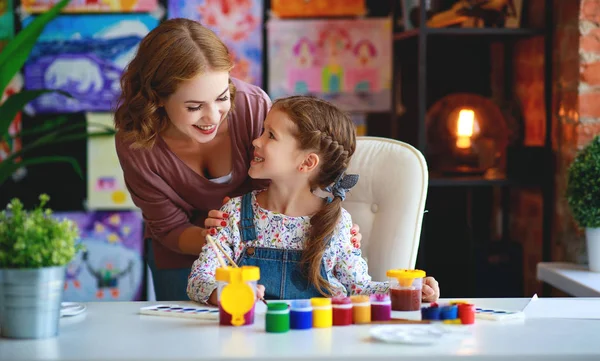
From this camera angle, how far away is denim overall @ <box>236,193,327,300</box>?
5.49ft

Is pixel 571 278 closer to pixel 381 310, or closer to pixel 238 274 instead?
pixel 381 310

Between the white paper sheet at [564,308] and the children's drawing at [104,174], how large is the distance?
202 cm

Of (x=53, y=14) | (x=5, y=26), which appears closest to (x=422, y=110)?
(x=53, y=14)

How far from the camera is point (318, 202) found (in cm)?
179

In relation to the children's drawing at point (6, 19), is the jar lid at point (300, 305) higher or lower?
lower

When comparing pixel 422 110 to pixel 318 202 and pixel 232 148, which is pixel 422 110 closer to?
pixel 232 148

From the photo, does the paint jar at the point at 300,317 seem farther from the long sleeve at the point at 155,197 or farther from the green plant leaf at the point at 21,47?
the green plant leaf at the point at 21,47

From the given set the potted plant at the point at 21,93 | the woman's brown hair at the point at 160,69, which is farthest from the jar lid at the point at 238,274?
the potted plant at the point at 21,93

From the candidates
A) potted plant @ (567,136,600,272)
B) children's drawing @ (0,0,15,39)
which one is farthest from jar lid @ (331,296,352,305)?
children's drawing @ (0,0,15,39)

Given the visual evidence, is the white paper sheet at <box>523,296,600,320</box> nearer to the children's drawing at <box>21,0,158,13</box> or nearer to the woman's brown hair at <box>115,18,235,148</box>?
the woman's brown hair at <box>115,18,235,148</box>

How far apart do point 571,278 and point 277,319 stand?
→ 56.5 inches

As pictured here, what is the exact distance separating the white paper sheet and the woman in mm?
777

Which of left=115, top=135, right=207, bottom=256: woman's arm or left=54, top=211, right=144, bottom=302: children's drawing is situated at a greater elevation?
left=115, top=135, right=207, bottom=256: woman's arm

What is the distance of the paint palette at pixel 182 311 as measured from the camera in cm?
144
